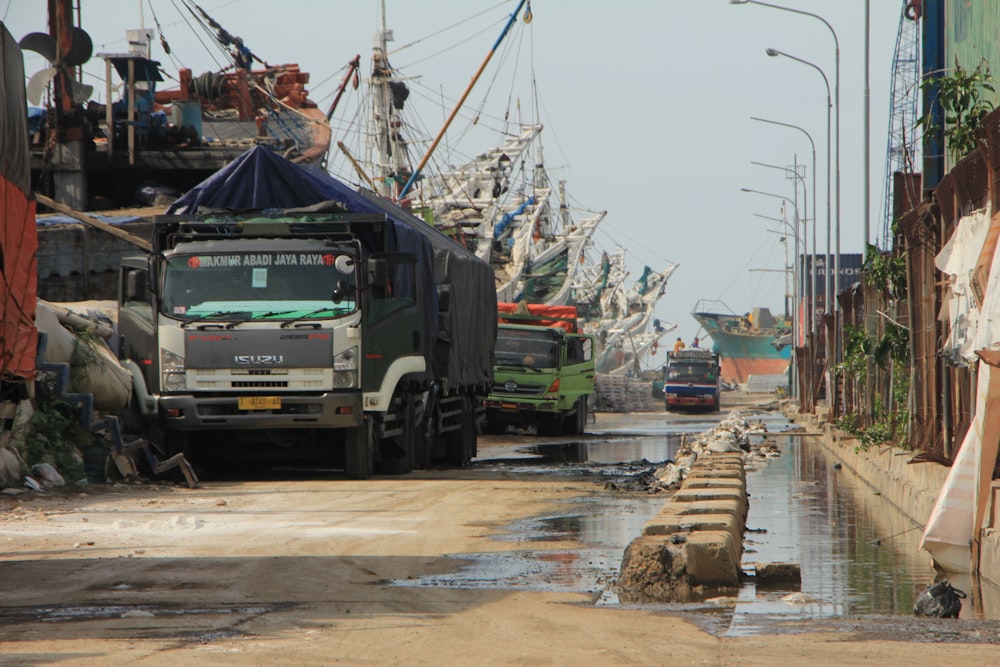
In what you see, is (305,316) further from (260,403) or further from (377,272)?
(260,403)

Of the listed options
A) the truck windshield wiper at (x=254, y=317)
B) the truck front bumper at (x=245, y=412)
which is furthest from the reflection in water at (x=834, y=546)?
the truck windshield wiper at (x=254, y=317)

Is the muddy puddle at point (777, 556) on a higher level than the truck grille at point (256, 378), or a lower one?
lower

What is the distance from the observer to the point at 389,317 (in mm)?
16047

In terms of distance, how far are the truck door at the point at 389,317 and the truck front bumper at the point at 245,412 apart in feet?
1.62

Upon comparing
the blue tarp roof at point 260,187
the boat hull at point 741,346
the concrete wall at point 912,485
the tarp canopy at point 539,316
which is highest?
Answer: the boat hull at point 741,346

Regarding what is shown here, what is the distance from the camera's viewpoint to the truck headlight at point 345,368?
50.4 ft

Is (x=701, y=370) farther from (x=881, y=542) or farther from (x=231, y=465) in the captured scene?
(x=881, y=542)

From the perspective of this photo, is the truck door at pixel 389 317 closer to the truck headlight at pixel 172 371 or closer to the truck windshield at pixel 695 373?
the truck headlight at pixel 172 371

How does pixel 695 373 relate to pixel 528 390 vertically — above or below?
above

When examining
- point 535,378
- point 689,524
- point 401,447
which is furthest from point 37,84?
point 535,378

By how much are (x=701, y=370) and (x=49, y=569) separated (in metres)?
56.6

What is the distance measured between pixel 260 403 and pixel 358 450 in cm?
139

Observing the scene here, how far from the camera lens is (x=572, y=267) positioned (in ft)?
271

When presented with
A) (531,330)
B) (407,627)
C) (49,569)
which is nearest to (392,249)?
(49,569)
